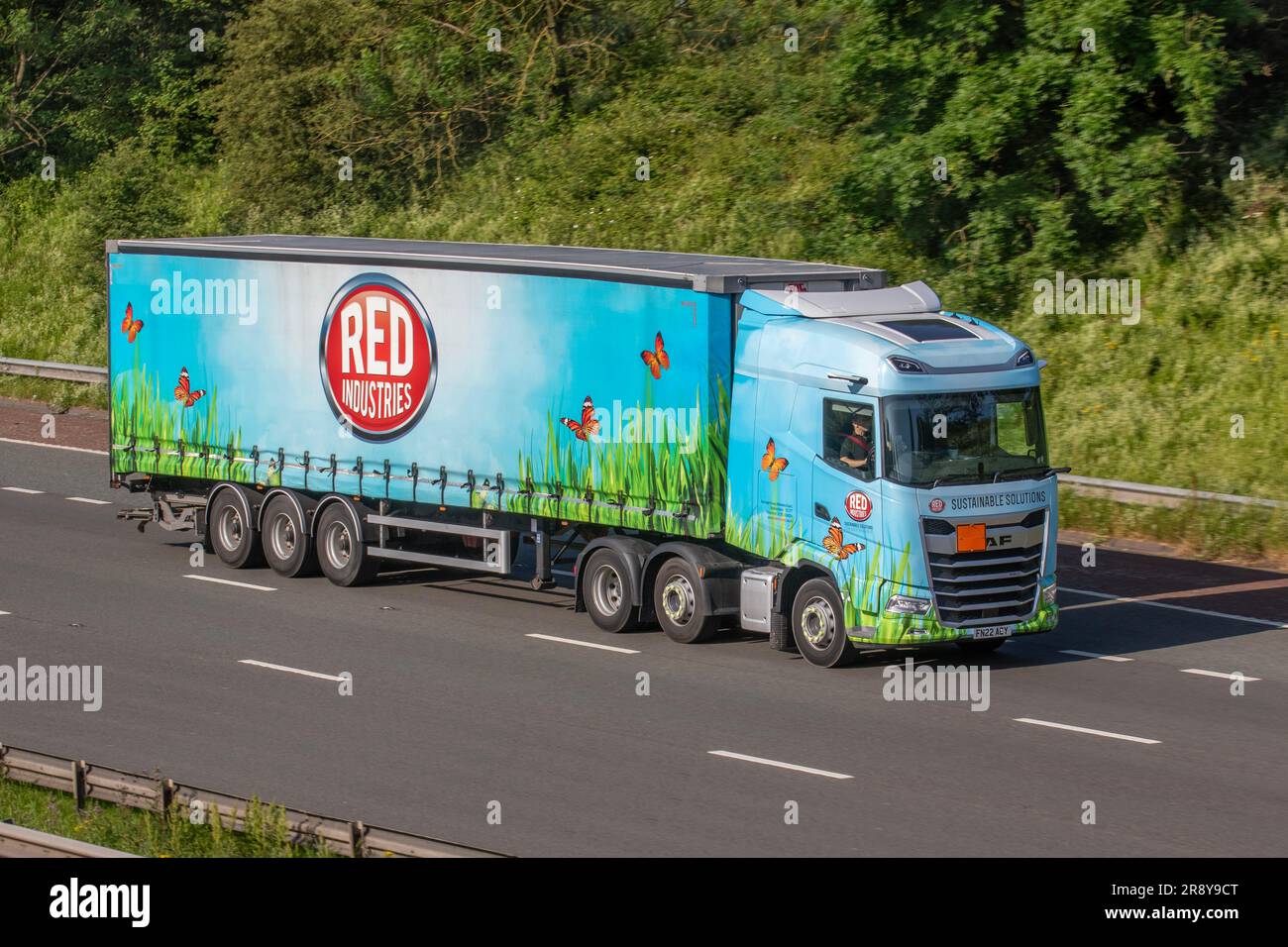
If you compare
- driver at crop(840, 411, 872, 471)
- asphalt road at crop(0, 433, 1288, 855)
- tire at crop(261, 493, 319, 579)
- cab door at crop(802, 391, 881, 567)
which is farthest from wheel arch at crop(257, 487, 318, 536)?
driver at crop(840, 411, 872, 471)

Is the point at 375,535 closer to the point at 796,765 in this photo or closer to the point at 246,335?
the point at 246,335

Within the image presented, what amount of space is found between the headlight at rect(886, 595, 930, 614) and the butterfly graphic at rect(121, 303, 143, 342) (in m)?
10.4

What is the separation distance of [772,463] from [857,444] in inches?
34.8

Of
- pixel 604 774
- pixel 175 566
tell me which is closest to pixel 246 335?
pixel 175 566

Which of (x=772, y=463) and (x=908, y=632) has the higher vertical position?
(x=772, y=463)

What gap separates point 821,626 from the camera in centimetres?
1634

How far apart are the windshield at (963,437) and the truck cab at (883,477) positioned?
1 cm

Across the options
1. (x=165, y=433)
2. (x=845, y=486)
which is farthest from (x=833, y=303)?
(x=165, y=433)

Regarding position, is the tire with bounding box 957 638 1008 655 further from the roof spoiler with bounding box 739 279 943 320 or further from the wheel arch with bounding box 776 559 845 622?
the roof spoiler with bounding box 739 279 943 320

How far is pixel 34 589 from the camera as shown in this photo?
1950 cm

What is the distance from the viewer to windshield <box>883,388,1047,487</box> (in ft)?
51.5

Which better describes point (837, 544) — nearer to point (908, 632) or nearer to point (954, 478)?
point (908, 632)
